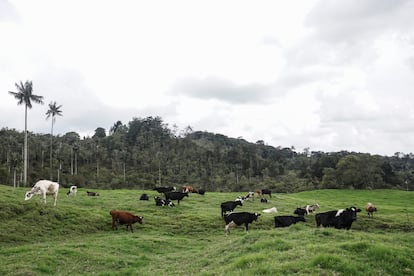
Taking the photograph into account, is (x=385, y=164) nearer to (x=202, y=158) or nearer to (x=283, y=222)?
(x=202, y=158)

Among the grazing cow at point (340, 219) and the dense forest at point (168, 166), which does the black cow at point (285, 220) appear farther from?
the dense forest at point (168, 166)

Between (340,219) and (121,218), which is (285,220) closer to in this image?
(340,219)

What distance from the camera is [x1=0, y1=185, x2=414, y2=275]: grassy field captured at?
397 inches

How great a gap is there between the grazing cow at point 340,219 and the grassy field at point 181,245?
10.1 feet

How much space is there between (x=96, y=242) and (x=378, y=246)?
540 inches

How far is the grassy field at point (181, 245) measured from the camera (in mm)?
10094

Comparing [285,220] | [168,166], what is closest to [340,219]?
[285,220]

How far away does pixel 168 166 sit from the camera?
340 ft

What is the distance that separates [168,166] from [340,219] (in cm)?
8341

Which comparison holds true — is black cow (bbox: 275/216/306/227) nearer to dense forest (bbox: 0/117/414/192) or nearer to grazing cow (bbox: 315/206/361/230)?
grazing cow (bbox: 315/206/361/230)

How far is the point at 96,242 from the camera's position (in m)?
18.9

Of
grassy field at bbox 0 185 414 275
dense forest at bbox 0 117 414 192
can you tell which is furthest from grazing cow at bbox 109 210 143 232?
dense forest at bbox 0 117 414 192

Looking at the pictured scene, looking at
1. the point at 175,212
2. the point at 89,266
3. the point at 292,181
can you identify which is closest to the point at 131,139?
the point at 292,181

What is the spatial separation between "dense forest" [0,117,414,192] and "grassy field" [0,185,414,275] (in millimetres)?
50355
